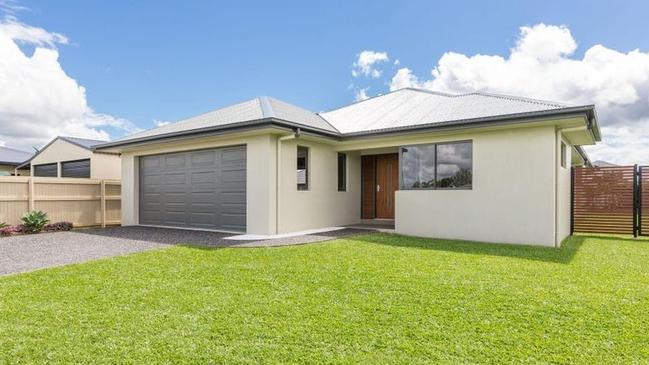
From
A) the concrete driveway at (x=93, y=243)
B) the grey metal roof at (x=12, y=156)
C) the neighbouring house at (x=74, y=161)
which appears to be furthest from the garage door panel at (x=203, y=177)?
the grey metal roof at (x=12, y=156)

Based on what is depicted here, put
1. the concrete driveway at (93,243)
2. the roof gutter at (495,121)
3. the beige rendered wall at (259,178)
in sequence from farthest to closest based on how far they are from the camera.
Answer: the beige rendered wall at (259,178) → the roof gutter at (495,121) → the concrete driveway at (93,243)

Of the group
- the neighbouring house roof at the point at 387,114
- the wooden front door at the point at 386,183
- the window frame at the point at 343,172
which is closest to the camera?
the neighbouring house roof at the point at 387,114

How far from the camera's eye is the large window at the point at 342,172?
42.2 ft

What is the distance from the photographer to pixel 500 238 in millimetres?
9289

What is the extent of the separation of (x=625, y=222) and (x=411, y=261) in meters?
9.08

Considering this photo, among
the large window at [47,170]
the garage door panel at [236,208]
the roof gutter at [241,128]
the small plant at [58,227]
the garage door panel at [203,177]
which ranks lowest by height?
the small plant at [58,227]

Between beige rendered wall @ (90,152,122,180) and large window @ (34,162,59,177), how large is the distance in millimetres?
4260

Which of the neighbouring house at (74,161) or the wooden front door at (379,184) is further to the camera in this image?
the neighbouring house at (74,161)

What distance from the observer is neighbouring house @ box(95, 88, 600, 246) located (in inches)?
353

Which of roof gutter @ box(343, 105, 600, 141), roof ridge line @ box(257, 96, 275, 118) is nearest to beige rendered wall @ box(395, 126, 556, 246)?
roof gutter @ box(343, 105, 600, 141)

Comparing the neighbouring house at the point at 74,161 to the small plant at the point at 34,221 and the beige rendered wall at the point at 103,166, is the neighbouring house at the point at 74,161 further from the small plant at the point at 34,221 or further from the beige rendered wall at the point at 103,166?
the small plant at the point at 34,221

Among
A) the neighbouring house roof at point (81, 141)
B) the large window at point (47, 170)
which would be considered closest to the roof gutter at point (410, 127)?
the neighbouring house roof at point (81, 141)

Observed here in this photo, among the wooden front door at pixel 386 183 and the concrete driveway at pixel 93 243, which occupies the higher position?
the wooden front door at pixel 386 183

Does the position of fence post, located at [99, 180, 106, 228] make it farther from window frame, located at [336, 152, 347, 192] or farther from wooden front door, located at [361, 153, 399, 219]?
wooden front door, located at [361, 153, 399, 219]
